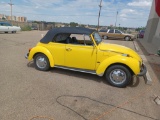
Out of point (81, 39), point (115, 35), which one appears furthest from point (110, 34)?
point (81, 39)

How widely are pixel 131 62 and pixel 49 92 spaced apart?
253 cm

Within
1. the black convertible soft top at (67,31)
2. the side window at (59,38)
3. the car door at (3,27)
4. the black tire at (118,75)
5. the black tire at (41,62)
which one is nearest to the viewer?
the black tire at (118,75)

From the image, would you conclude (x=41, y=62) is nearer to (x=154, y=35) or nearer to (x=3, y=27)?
(x=154, y=35)

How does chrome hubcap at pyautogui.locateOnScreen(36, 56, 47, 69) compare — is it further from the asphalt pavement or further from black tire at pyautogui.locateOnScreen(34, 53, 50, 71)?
the asphalt pavement

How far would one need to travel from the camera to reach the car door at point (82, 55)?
15.2 feet

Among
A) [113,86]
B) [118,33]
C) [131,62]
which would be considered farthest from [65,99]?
[118,33]

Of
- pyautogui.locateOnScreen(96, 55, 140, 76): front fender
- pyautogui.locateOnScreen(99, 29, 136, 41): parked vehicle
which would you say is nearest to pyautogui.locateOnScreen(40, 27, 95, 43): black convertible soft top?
pyautogui.locateOnScreen(96, 55, 140, 76): front fender

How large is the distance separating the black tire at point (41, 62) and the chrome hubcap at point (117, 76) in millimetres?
2369

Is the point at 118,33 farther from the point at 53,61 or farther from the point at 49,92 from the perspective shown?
the point at 49,92

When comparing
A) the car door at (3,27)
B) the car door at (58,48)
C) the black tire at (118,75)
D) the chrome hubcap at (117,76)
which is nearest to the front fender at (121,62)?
the black tire at (118,75)

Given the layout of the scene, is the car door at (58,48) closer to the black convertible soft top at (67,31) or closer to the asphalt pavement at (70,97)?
the black convertible soft top at (67,31)

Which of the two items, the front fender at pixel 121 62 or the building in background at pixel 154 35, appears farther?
the building in background at pixel 154 35

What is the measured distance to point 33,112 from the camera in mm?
3016

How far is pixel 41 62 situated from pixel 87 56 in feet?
6.09
